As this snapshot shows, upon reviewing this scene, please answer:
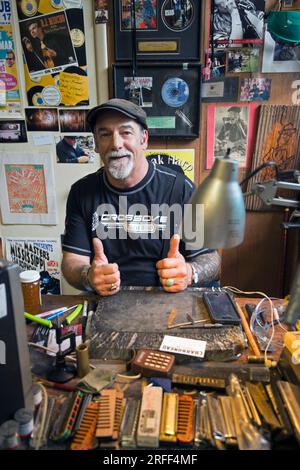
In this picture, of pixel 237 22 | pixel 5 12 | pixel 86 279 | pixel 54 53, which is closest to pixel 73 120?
pixel 54 53

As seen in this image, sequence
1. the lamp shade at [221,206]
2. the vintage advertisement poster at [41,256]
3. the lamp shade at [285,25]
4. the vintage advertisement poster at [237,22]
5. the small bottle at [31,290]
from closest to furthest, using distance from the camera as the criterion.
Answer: the lamp shade at [221,206]
the small bottle at [31,290]
the lamp shade at [285,25]
the vintage advertisement poster at [237,22]
the vintage advertisement poster at [41,256]

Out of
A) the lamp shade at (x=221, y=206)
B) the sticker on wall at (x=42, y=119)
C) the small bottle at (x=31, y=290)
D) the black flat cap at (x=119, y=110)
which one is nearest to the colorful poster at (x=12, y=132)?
the sticker on wall at (x=42, y=119)

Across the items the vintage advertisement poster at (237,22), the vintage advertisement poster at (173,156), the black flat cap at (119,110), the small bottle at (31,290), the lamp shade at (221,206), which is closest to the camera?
the lamp shade at (221,206)

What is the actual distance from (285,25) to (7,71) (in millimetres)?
1474

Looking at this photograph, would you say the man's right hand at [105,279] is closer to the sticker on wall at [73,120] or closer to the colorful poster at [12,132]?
the sticker on wall at [73,120]

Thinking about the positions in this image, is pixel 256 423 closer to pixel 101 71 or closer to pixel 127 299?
pixel 127 299

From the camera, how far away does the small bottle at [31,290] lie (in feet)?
3.54

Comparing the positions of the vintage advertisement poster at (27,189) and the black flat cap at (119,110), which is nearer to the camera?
the black flat cap at (119,110)

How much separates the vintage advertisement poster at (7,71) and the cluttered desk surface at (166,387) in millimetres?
1496

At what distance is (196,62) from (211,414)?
1.75 m

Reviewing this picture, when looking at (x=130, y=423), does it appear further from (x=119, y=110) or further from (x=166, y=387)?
(x=119, y=110)

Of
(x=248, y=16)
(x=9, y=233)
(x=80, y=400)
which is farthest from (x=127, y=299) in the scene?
(x=248, y=16)

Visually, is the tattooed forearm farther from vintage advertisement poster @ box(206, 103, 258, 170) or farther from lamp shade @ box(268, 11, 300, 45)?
lamp shade @ box(268, 11, 300, 45)

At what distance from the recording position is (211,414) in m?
0.71
